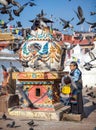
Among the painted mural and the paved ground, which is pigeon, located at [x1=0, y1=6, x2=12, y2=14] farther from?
the paved ground

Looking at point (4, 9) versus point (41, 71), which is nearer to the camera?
point (41, 71)

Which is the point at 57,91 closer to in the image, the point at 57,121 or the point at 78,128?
the point at 57,121

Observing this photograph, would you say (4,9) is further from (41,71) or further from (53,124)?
(53,124)

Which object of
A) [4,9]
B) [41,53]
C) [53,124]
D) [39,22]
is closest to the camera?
[53,124]

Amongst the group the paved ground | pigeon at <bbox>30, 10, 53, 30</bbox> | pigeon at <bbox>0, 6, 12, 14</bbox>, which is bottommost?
the paved ground

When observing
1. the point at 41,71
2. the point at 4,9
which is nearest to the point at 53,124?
the point at 41,71

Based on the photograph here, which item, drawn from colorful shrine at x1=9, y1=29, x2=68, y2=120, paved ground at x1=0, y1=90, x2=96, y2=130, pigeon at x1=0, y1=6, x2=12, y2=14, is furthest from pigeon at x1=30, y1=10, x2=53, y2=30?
paved ground at x1=0, y1=90, x2=96, y2=130

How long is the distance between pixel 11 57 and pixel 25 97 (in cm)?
1771

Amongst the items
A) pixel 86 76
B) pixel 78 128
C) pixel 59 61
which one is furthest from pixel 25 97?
pixel 86 76

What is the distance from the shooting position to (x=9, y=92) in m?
12.2

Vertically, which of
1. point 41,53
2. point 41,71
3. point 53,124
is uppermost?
point 41,53

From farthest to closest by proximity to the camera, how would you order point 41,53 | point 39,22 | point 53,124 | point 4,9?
1. point 4,9
2. point 39,22
3. point 41,53
4. point 53,124

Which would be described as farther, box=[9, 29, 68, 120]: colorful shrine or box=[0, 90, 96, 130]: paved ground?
box=[9, 29, 68, 120]: colorful shrine

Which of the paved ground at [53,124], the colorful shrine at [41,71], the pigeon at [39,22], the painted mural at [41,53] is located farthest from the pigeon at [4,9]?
the paved ground at [53,124]
